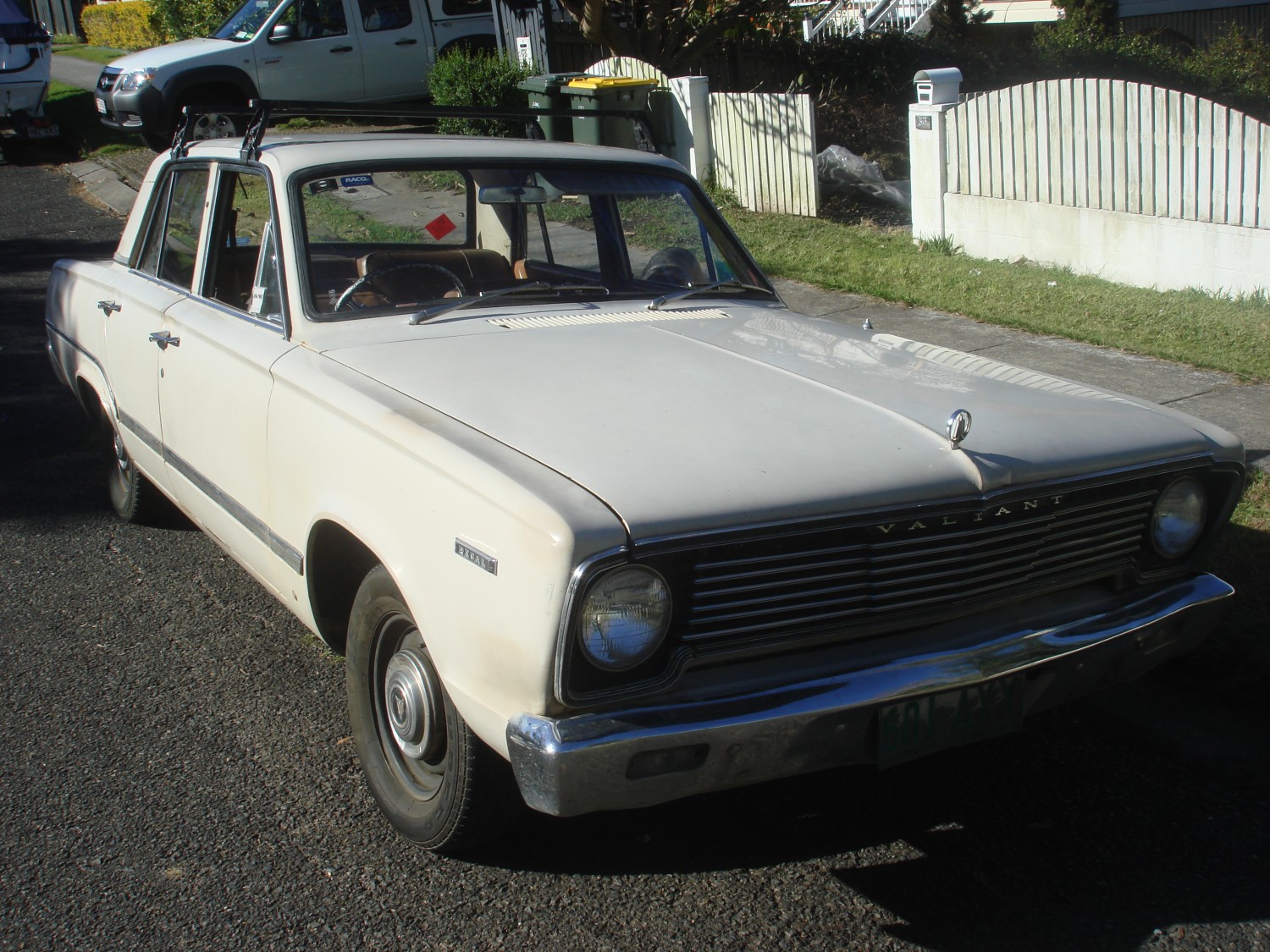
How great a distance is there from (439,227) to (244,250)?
2.38ft

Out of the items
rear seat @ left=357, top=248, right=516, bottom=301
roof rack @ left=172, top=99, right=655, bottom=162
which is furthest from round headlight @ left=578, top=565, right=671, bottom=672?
roof rack @ left=172, top=99, right=655, bottom=162

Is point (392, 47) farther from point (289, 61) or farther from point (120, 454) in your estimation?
point (120, 454)

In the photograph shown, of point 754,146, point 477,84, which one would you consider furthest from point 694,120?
point 477,84

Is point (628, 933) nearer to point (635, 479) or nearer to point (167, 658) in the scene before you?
point (635, 479)

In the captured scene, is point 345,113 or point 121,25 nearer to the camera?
point 345,113

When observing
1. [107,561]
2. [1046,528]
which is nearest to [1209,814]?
[1046,528]

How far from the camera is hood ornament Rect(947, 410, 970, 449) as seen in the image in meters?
2.82

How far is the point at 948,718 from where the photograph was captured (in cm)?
275

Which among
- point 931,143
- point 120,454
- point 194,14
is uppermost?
point 194,14

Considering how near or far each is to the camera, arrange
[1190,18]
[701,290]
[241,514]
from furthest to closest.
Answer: [1190,18] → [701,290] → [241,514]

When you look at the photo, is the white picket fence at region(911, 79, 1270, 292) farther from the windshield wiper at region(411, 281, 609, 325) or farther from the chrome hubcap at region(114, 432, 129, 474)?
the chrome hubcap at region(114, 432, 129, 474)

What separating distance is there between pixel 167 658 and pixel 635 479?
229 cm

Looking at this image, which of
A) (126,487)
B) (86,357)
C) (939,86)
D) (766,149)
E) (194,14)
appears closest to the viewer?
(86,357)

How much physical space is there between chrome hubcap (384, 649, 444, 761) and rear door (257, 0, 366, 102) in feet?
44.1
